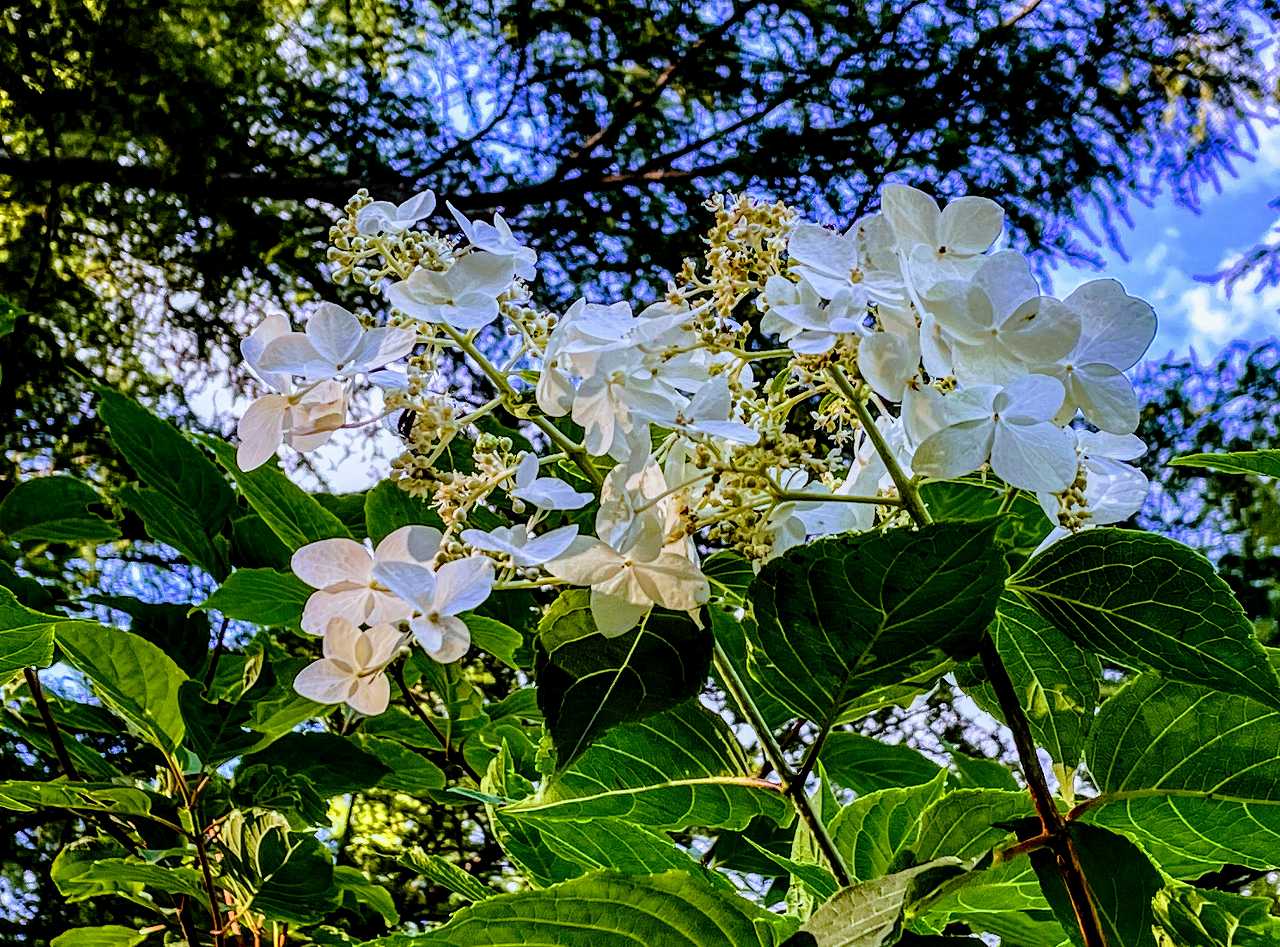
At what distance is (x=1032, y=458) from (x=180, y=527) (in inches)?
21.2

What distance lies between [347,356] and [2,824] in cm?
152

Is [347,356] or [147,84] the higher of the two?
[147,84]

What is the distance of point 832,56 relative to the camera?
233cm

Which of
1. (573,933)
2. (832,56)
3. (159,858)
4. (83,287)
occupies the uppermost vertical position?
(83,287)

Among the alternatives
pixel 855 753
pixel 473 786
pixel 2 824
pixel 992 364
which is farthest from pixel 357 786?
pixel 2 824

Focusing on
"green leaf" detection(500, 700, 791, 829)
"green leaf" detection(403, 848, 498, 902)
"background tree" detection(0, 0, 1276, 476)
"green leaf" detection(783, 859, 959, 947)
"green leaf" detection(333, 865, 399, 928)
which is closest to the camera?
"green leaf" detection(783, 859, 959, 947)

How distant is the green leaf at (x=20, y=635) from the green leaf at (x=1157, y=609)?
14.0 inches

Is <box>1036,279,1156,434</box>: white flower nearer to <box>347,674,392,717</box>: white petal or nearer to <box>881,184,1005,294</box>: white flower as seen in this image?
<box>881,184,1005,294</box>: white flower

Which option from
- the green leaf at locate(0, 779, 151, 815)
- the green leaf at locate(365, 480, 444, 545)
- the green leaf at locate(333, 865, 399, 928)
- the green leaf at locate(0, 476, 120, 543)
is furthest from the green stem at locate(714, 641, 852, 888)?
the green leaf at locate(0, 476, 120, 543)

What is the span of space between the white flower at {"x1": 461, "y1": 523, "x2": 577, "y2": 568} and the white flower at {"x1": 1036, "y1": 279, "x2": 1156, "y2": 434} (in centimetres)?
13

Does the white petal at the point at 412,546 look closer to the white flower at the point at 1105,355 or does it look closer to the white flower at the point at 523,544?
the white flower at the point at 523,544

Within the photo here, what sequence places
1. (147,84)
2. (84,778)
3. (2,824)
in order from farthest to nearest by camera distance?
(147,84) → (2,824) → (84,778)

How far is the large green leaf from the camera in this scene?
0.97 feet

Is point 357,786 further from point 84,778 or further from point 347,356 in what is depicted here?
point 347,356
